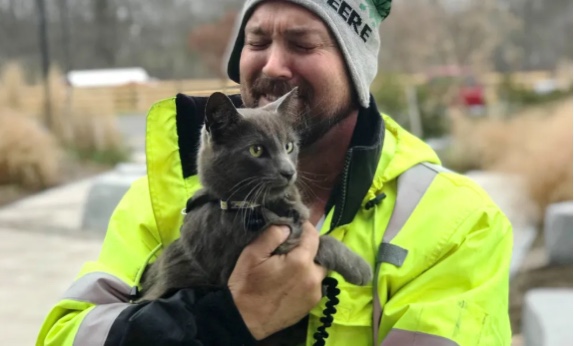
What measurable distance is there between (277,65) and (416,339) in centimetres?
77

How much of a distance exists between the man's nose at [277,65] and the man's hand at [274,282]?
40cm

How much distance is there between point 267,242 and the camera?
1779 mm

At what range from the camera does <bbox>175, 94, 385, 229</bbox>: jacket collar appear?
195 cm

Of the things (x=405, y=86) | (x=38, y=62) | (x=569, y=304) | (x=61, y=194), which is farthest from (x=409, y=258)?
(x=38, y=62)

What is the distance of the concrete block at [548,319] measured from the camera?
4047 mm

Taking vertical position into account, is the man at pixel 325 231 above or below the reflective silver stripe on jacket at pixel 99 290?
above

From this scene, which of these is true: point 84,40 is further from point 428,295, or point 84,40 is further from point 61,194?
point 428,295

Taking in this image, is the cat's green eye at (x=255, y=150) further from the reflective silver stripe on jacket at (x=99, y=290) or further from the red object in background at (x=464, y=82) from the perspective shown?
the red object in background at (x=464, y=82)

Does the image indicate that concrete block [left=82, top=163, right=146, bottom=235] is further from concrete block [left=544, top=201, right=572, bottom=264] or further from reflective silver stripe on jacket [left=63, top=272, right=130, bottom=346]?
reflective silver stripe on jacket [left=63, top=272, right=130, bottom=346]

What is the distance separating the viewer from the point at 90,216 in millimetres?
8742

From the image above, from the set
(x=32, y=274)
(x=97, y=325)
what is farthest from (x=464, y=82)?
(x=97, y=325)

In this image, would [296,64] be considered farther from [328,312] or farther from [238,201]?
[328,312]

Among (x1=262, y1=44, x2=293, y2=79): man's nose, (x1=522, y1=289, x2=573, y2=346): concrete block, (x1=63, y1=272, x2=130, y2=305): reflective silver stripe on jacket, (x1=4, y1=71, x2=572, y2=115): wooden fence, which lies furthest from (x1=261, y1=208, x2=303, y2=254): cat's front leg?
(x1=4, y1=71, x2=572, y2=115): wooden fence

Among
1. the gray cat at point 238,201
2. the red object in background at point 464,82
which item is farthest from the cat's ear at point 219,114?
the red object in background at point 464,82
